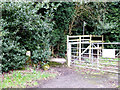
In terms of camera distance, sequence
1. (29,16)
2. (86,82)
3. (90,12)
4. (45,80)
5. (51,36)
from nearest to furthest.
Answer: (86,82) < (45,80) < (29,16) < (51,36) < (90,12)

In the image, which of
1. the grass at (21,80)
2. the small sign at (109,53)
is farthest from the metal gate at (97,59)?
the grass at (21,80)

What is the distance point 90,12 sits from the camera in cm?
879

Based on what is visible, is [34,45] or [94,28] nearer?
[34,45]

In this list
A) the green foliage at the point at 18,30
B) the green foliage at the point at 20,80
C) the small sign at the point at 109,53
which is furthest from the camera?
the small sign at the point at 109,53

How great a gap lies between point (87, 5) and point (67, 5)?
202 centimetres

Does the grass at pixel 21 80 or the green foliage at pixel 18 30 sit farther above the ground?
the green foliage at pixel 18 30

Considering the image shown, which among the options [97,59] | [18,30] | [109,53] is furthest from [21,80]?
[109,53]

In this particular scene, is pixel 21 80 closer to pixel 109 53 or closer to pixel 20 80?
pixel 20 80

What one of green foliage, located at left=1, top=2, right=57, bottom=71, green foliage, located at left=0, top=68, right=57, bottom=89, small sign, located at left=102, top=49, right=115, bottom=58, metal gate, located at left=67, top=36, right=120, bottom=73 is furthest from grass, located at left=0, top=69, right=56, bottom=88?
small sign, located at left=102, top=49, right=115, bottom=58

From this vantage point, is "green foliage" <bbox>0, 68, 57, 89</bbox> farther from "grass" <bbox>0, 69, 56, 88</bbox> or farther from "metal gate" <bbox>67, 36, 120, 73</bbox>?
"metal gate" <bbox>67, 36, 120, 73</bbox>

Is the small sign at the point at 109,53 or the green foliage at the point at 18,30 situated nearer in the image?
the green foliage at the point at 18,30

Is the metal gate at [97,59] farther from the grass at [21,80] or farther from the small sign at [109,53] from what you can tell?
the grass at [21,80]

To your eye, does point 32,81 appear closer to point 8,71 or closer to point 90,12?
point 8,71

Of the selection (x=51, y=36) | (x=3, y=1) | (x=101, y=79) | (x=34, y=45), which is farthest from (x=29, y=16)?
(x=101, y=79)
